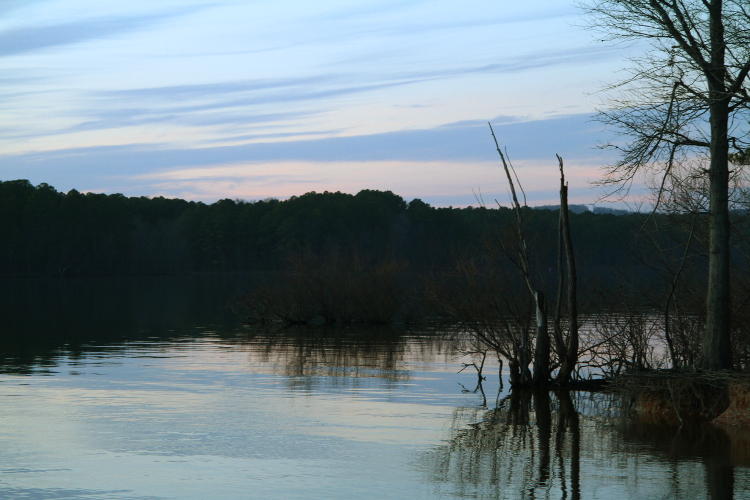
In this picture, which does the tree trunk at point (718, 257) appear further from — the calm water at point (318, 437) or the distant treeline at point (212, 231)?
the distant treeline at point (212, 231)

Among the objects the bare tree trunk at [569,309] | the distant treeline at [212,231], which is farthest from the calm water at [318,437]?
the distant treeline at [212,231]

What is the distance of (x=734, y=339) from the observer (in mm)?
21766

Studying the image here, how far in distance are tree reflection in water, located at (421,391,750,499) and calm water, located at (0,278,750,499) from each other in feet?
0.13

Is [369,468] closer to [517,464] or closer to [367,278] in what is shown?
[517,464]

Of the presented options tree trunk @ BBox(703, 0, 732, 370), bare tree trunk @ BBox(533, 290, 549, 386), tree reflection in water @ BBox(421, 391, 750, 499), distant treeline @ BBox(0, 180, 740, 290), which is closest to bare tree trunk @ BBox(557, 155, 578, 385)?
bare tree trunk @ BBox(533, 290, 549, 386)

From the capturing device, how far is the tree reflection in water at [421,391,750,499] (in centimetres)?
1355

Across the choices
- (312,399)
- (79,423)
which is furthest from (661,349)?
(79,423)

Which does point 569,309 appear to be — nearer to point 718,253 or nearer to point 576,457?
point 718,253

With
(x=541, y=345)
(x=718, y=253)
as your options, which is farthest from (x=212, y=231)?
(x=718, y=253)

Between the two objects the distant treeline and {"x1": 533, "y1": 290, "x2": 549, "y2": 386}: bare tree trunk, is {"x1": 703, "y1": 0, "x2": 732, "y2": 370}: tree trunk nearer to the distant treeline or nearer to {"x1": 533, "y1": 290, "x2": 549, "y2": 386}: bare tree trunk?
{"x1": 533, "y1": 290, "x2": 549, "y2": 386}: bare tree trunk

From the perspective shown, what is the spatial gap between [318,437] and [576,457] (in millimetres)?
4192

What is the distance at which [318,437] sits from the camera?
57.1ft

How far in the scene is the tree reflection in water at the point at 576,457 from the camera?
13.5 meters

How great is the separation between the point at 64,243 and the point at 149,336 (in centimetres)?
10032
